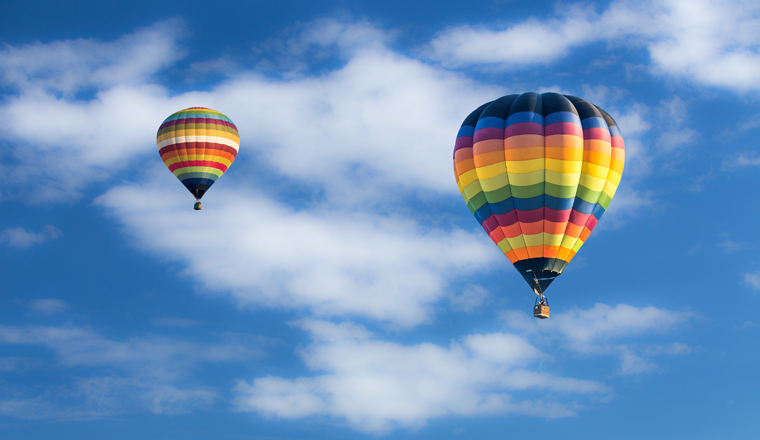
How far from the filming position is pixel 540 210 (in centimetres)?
3538

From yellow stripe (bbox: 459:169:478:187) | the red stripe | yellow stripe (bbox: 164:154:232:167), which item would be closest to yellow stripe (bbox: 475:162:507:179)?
yellow stripe (bbox: 459:169:478:187)

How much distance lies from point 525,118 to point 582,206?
157 inches

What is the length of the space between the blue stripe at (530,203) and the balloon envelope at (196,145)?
2020cm

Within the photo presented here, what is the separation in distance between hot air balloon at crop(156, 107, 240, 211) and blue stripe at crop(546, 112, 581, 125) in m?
20.7

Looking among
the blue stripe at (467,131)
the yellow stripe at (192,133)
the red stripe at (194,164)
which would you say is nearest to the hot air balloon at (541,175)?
the blue stripe at (467,131)

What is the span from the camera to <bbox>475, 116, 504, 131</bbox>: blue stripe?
36.0 metres

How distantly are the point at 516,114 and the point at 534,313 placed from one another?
7552 mm

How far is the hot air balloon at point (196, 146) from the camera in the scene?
162 feet

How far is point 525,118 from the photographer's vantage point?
1401 inches

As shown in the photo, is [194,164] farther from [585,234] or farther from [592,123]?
[592,123]

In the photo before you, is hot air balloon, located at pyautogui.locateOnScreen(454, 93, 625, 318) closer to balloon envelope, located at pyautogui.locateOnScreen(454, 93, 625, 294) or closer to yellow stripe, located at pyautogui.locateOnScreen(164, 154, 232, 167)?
balloon envelope, located at pyautogui.locateOnScreen(454, 93, 625, 294)

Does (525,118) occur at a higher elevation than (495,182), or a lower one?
higher

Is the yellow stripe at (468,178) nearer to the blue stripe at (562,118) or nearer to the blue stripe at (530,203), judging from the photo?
the blue stripe at (530,203)

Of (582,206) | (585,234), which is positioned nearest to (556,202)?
(582,206)
